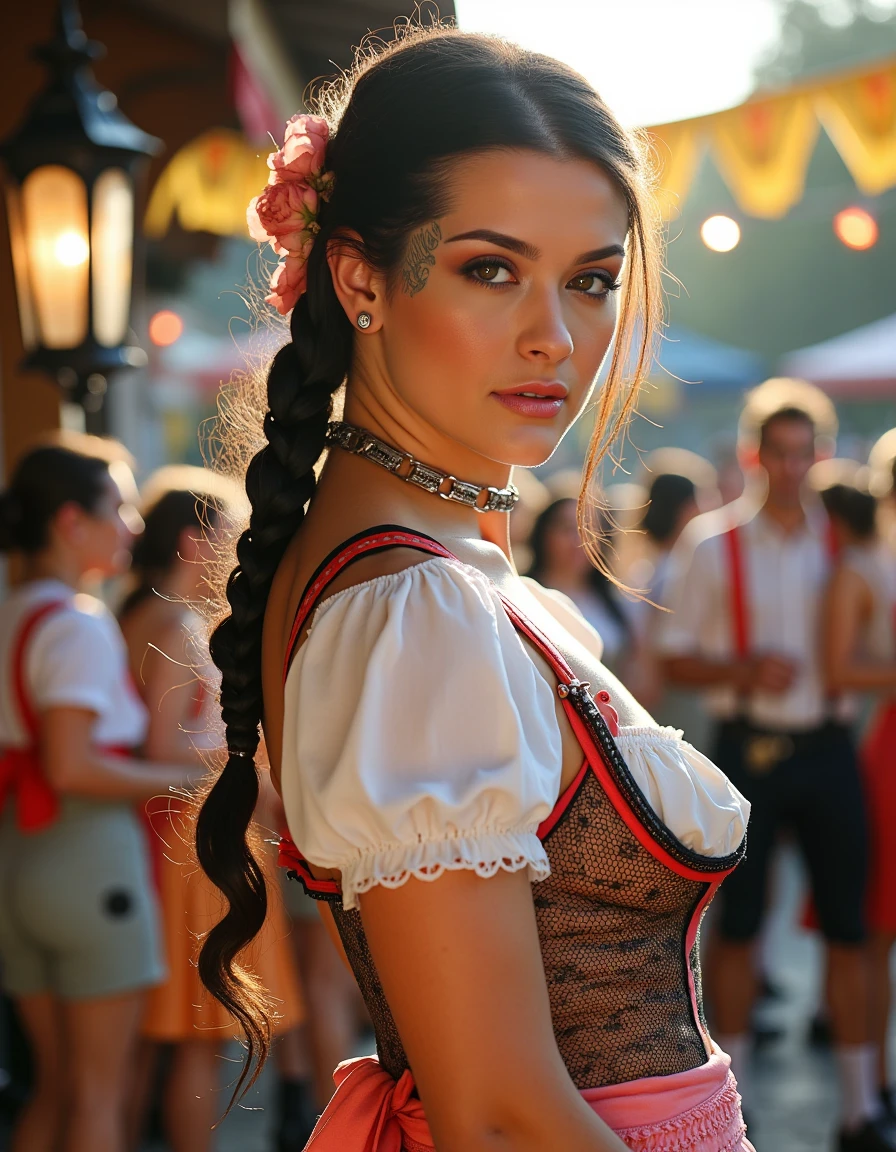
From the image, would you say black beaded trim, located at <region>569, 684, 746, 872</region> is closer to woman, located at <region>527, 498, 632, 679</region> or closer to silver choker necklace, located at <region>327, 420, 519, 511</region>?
Answer: silver choker necklace, located at <region>327, 420, 519, 511</region>

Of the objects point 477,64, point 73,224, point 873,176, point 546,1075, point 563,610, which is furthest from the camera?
point 873,176

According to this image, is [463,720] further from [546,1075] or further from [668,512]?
[668,512]

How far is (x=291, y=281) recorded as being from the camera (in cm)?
152

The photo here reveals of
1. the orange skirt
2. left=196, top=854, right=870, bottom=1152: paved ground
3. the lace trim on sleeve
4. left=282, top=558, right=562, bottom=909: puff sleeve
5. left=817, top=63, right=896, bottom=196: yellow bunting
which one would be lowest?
left=196, top=854, right=870, bottom=1152: paved ground

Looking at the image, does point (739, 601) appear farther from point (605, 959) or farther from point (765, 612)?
point (605, 959)

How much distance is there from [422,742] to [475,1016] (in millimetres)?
220

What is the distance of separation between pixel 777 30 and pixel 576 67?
134ft

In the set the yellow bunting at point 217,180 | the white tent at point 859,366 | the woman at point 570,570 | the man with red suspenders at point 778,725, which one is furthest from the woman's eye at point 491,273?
the white tent at point 859,366

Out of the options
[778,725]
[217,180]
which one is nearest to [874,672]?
[778,725]

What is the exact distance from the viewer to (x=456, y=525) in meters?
1.44

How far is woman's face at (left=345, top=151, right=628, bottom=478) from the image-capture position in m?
1.31

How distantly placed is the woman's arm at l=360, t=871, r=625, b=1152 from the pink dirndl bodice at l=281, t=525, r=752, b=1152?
15 centimetres

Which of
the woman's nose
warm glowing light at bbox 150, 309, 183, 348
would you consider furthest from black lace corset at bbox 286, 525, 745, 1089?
warm glowing light at bbox 150, 309, 183, 348

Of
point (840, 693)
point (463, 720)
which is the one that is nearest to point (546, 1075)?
point (463, 720)
